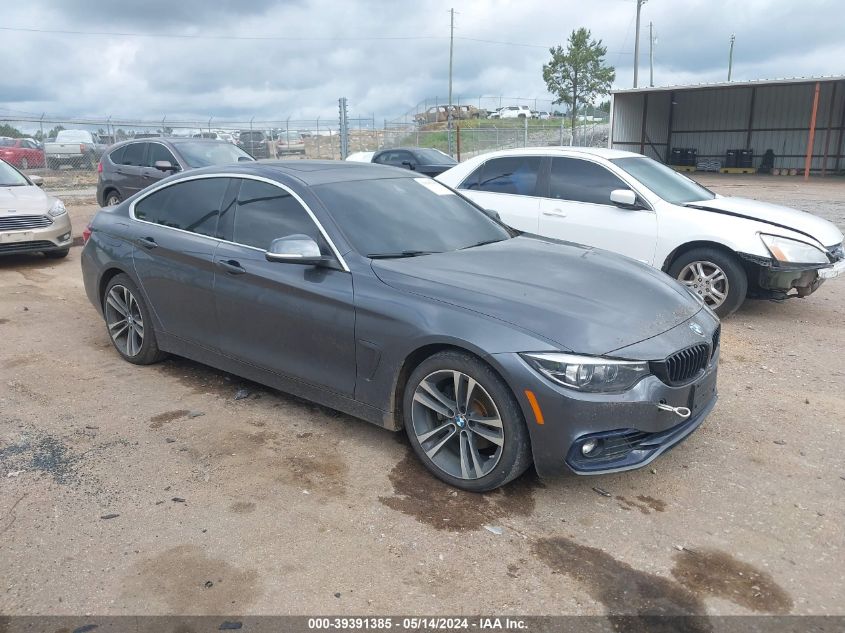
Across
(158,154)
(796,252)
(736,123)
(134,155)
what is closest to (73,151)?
(134,155)

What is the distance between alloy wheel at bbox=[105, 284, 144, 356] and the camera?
5.36m

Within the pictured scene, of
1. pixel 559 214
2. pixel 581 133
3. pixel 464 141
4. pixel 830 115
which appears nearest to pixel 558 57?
pixel 581 133

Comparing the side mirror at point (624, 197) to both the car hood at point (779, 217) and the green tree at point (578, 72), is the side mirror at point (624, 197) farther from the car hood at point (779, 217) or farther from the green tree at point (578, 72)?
the green tree at point (578, 72)

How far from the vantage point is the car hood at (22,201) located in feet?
29.8

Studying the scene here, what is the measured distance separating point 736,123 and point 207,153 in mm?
29942

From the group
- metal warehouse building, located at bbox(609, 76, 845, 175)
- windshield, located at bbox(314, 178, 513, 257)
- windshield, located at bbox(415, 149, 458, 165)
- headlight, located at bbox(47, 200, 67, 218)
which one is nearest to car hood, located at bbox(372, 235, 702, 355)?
windshield, located at bbox(314, 178, 513, 257)

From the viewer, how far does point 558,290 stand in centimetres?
369

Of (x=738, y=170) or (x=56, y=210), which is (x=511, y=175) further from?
(x=738, y=170)

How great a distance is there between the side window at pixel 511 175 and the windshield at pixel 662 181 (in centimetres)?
87

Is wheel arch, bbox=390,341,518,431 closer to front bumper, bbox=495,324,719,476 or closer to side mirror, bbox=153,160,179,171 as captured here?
front bumper, bbox=495,324,719,476

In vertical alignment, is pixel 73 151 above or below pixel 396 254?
above

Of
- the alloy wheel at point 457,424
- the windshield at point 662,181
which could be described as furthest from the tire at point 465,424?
the windshield at point 662,181

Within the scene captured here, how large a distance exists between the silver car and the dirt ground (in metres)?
4.92

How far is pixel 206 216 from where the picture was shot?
4824 millimetres
